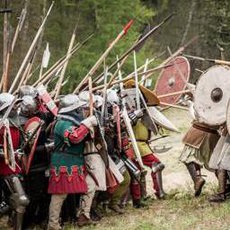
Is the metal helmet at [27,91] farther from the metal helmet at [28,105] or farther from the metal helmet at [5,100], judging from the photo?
the metal helmet at [5,100]

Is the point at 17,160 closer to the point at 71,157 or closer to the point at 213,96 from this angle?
the point at 71,157

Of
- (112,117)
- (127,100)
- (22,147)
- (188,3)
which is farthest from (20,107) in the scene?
(188,3)

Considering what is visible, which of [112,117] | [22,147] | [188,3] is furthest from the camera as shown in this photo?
[188,3]

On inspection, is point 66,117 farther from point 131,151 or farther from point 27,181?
point 131,151

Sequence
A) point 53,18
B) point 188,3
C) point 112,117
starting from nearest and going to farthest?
point 112,117 → point 53,18 → point 188,3

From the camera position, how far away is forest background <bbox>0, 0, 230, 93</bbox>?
15886mm

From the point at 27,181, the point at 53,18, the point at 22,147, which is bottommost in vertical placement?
the point at 27,181

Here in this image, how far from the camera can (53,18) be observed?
2081cm

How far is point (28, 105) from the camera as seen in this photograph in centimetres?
737

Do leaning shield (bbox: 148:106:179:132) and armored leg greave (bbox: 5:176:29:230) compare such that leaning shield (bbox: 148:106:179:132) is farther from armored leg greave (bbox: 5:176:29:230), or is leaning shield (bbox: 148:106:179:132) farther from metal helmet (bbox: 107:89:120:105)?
armored leg greave (bbox: 5:176:29:230)

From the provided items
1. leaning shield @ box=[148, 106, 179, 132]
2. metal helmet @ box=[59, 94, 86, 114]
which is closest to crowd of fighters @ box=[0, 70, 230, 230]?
metal helmet @ box=[59, 94, 86, 114]

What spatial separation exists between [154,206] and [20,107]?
91.4 inches

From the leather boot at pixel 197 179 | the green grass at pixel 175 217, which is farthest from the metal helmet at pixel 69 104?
the leather boot at pixel 197 179

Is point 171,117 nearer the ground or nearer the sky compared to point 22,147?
nearer the ground
